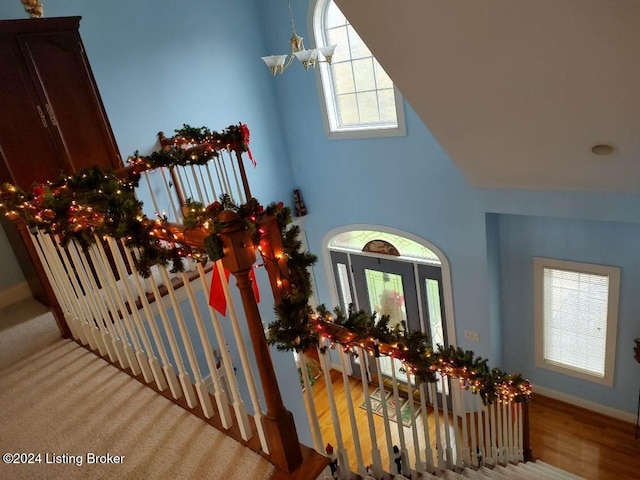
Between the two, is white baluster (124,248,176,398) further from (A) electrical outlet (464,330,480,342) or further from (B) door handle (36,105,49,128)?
(A) electrical outlet (464,330,480,342)

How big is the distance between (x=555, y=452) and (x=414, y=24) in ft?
15.5

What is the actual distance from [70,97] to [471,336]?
492 cm

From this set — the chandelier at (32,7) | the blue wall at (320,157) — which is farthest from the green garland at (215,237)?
the blue wall at (320,157)

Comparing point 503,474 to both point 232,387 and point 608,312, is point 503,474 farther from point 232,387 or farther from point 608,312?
point 608,312

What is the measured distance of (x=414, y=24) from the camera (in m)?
2.58

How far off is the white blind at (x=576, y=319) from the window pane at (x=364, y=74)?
9.73ft

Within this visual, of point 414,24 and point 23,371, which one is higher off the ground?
point 414,24

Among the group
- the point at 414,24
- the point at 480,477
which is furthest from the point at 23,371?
the point at 414,24

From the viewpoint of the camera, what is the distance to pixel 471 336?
555 centimetres

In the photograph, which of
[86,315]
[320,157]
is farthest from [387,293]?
[86,315]

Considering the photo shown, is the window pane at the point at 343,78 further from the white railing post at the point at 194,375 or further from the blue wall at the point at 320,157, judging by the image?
the white railing post at the point at 194,375

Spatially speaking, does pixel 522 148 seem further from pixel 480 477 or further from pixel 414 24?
pixel 480 477

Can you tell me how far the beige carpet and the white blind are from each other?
4312 mm

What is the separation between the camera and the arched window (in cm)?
522
